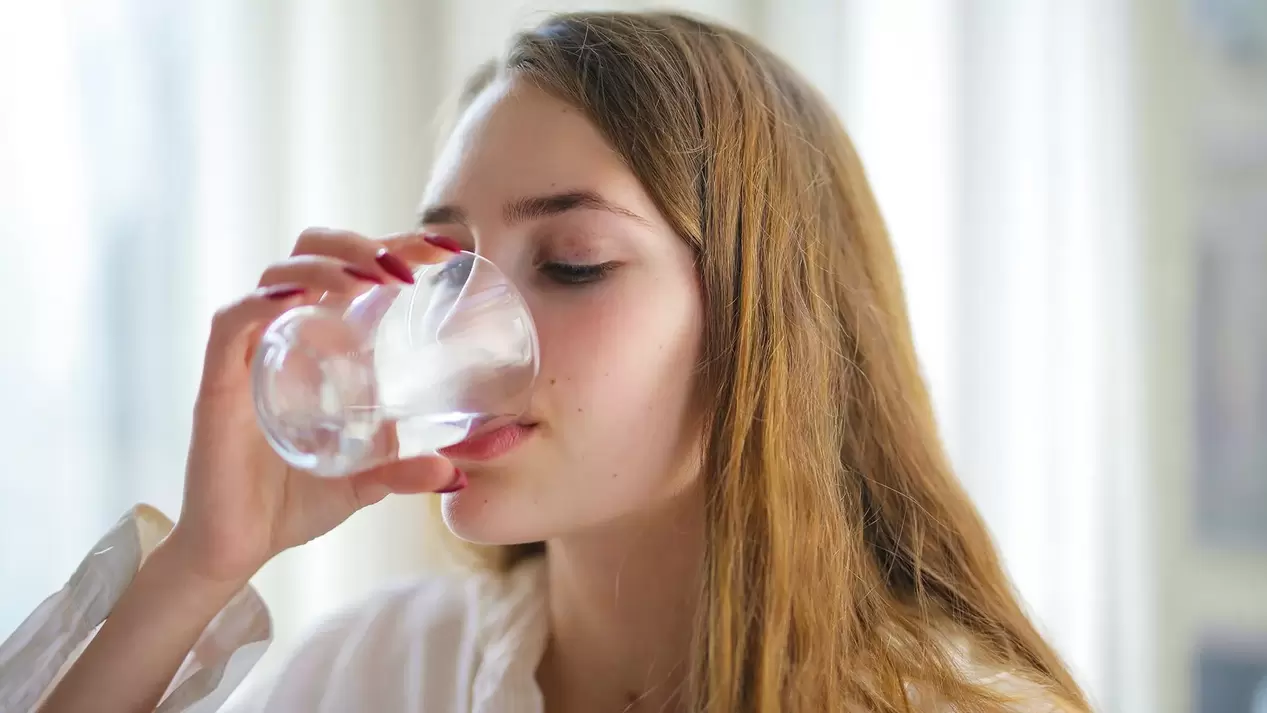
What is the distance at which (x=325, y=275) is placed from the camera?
0.71 meters

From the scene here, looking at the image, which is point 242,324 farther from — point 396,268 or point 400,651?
A: point 400,651

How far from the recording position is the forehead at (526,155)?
77cm

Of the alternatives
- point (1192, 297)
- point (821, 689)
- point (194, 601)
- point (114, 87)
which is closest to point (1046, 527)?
point (1192, 297)

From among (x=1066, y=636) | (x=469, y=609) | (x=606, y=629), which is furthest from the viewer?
(x=1066, y=636)

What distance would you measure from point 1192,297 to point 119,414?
122cm

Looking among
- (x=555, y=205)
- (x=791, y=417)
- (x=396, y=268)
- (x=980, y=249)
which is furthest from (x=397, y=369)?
(x=980, y=249)

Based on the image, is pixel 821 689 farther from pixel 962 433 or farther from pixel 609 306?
pixel 962 433

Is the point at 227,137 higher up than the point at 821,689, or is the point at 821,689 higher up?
Result: the point at 227,137

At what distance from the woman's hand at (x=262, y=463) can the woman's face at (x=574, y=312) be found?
5 cm

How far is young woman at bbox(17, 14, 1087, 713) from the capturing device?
757mm

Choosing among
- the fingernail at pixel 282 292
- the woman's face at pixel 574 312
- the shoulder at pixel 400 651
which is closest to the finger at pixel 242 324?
the fingernail at pixel 282 292

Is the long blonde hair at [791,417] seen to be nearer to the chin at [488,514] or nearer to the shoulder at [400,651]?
the chin at [488,514]

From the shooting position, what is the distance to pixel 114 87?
112 centimetres

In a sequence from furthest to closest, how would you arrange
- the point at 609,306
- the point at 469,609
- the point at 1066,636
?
the point at 1066,636 < the point at 469,609 < the point at 609,306
